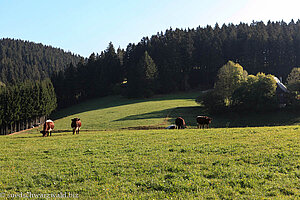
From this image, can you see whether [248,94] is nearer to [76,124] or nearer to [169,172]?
[76,124]

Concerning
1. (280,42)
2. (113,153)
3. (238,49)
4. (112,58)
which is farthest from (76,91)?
(113,153)

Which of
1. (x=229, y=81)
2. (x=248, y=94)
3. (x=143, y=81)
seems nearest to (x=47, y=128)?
(x=248, y=94)

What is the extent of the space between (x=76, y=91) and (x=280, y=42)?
9106 centimetres

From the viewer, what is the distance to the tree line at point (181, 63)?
95000 mm

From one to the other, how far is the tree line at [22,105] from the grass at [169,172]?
170ft

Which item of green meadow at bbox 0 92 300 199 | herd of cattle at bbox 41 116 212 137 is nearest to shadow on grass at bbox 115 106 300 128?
herd of cattle at bbox 41 116 212 137

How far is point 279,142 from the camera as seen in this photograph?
539 inches

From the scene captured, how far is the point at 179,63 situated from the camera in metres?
101

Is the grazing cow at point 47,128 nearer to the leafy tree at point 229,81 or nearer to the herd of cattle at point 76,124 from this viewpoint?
the herd of cattle at point 76,124

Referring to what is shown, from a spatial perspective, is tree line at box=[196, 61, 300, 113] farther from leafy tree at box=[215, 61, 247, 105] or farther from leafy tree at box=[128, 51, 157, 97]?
leafy tree at box=[128, 51, 157, 97]

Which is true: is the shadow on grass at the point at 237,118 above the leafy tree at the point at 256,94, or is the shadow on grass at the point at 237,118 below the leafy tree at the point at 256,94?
below

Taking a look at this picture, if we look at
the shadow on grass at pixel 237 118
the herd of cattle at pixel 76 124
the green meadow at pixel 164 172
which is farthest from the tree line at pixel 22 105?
the green meadow at pixel 164 172

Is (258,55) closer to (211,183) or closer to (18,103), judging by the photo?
(18,103)

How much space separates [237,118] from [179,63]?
54.4m
